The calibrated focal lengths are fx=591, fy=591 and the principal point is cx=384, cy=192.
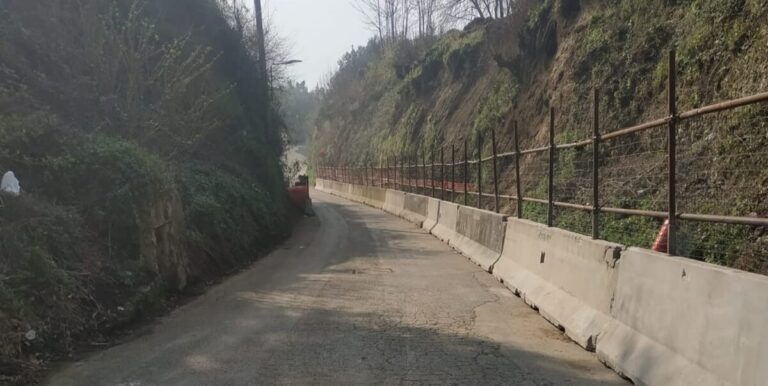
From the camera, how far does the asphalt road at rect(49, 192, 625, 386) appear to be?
5.16m

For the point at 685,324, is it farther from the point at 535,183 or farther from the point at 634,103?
the point at 535,183

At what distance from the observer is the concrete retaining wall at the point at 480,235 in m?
11.0

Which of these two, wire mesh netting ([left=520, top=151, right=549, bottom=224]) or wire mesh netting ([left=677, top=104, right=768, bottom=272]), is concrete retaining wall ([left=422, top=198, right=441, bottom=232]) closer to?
wire mesh netting ([left=520, top=151, right=549, bottom=224])

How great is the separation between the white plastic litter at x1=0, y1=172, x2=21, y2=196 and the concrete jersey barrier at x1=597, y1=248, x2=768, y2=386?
6840 millimetres

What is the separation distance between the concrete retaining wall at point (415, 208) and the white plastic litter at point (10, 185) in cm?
1424

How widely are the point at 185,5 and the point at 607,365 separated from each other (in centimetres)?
2107

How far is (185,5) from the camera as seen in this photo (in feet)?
72.6

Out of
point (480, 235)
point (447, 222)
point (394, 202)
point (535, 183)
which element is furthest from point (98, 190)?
point (394, 202)

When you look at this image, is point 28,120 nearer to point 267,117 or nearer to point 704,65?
point 704,65

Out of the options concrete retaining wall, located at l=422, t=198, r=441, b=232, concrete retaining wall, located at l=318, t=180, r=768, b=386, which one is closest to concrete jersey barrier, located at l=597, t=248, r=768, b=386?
concrete retaining wall, located at l=318, t=180, r=768, b=386

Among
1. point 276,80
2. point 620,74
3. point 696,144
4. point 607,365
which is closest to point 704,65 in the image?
point 696,144

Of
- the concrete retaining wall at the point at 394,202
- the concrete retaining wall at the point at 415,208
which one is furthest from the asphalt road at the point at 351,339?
the concrete retaining wall at the point at 394,202

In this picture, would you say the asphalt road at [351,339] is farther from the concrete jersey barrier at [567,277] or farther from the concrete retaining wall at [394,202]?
the concrete retaining wall at [394,202]

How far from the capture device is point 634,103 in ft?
45.7
